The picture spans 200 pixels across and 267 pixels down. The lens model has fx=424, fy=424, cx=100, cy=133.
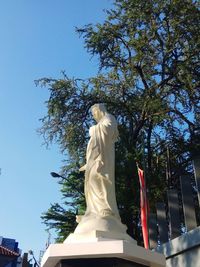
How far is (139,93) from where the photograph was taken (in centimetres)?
1867

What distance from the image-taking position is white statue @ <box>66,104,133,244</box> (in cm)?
641

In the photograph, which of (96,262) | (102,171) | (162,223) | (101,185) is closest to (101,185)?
(101,185)

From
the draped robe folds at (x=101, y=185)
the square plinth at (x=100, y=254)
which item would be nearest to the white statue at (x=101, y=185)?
the draped robe folds at (x=101, y=185)

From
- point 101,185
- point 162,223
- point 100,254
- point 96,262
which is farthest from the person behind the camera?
point 162,223

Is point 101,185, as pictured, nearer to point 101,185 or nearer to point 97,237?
point 101,185

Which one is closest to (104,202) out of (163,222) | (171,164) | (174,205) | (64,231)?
(174,205)

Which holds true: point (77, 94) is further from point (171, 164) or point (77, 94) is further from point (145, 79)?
point (171, 164)

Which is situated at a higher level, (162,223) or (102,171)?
(162,223)

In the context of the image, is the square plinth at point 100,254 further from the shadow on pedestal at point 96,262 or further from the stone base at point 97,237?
the stone base at point 97,237

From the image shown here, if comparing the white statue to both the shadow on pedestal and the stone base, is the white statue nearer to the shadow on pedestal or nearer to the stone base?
the stone base

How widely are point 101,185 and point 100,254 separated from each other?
152cm

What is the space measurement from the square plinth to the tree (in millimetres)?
10475

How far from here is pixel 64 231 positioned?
16703 millimetres

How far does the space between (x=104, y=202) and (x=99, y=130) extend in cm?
137
